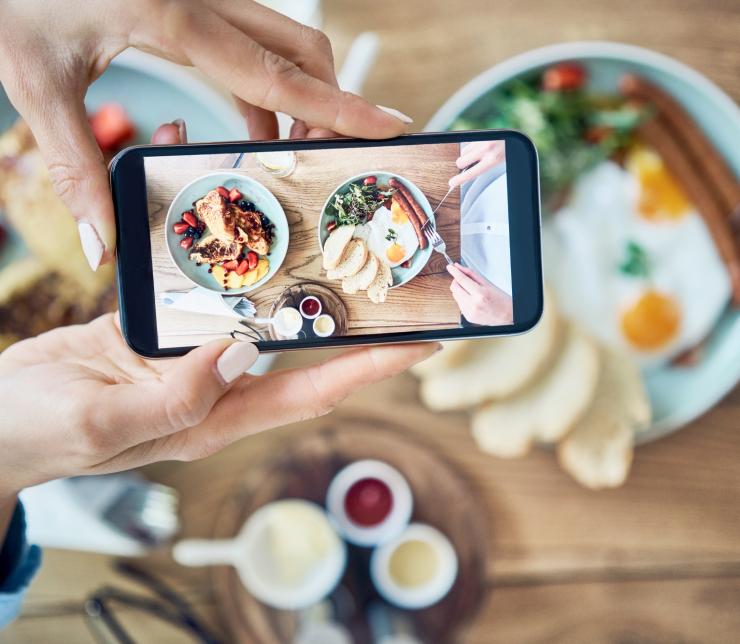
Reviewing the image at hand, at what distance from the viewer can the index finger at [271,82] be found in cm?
66

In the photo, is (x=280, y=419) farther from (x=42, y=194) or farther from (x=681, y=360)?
(x=681, y=360)

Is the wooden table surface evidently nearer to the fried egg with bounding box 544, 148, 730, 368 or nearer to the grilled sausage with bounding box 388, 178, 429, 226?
the fried egg with bounding box 544, 148, 730, 368

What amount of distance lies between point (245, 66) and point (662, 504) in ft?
2.82

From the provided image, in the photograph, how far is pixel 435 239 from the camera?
2.21 feet

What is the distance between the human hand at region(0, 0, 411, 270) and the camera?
0.62 metres

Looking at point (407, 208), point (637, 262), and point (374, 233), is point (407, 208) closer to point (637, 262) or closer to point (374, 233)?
point (374, 233)

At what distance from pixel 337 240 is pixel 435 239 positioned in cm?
10

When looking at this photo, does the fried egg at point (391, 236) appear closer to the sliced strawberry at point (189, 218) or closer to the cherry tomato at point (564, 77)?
the sliced strawberry at point (189, 218)

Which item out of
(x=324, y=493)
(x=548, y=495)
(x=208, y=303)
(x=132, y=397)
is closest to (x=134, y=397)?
(x=132, y=397)

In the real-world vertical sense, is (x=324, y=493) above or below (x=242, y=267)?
below

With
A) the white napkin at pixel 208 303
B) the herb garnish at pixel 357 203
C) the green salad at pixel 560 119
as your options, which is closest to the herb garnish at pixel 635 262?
the green salad at pixel 560 119

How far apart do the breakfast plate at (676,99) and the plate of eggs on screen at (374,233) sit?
25cm

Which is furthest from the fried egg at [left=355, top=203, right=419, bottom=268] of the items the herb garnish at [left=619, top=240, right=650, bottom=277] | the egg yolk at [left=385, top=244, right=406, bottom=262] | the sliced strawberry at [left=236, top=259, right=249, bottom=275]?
the herb garnish at [left=619, top=240, right=650, bottom=277]

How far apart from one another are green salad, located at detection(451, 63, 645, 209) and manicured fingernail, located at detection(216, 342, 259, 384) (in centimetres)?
47
